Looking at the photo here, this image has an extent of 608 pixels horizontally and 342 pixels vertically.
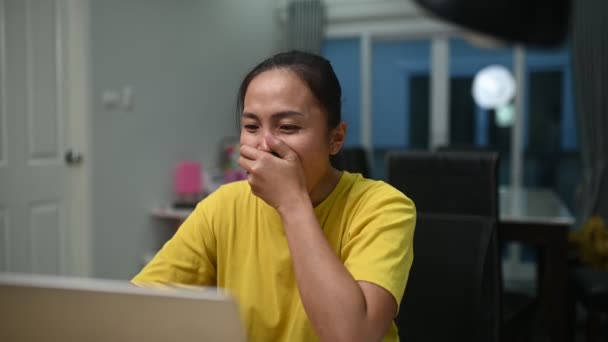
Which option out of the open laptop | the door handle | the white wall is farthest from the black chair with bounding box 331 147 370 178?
the open laptop

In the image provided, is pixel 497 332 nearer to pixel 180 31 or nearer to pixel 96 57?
pixel 96 57

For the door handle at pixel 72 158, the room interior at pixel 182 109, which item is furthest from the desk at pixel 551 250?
the door handle at pixel 72 158

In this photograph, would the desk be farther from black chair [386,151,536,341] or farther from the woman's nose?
the woman's nose

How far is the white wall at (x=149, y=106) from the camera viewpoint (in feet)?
10.8

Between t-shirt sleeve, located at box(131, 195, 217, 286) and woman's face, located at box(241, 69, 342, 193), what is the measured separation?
0.64 feet

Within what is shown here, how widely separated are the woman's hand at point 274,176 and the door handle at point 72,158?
254cm

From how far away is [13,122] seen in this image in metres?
2.81

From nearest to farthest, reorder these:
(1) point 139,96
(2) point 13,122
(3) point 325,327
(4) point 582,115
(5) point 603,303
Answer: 1. (3) point 325,327
2. (5) point 603,303
3. (2) point 13,122
4. (1) point 139,96
5. (4) point 582,115

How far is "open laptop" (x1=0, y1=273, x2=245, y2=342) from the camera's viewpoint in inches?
18.2

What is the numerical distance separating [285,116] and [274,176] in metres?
0.10

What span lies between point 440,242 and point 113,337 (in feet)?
3.50

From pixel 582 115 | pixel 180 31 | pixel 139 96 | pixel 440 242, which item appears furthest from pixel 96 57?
pixel 582 115

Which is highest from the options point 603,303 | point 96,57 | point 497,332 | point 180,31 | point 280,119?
point 180,31

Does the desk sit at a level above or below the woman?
below
